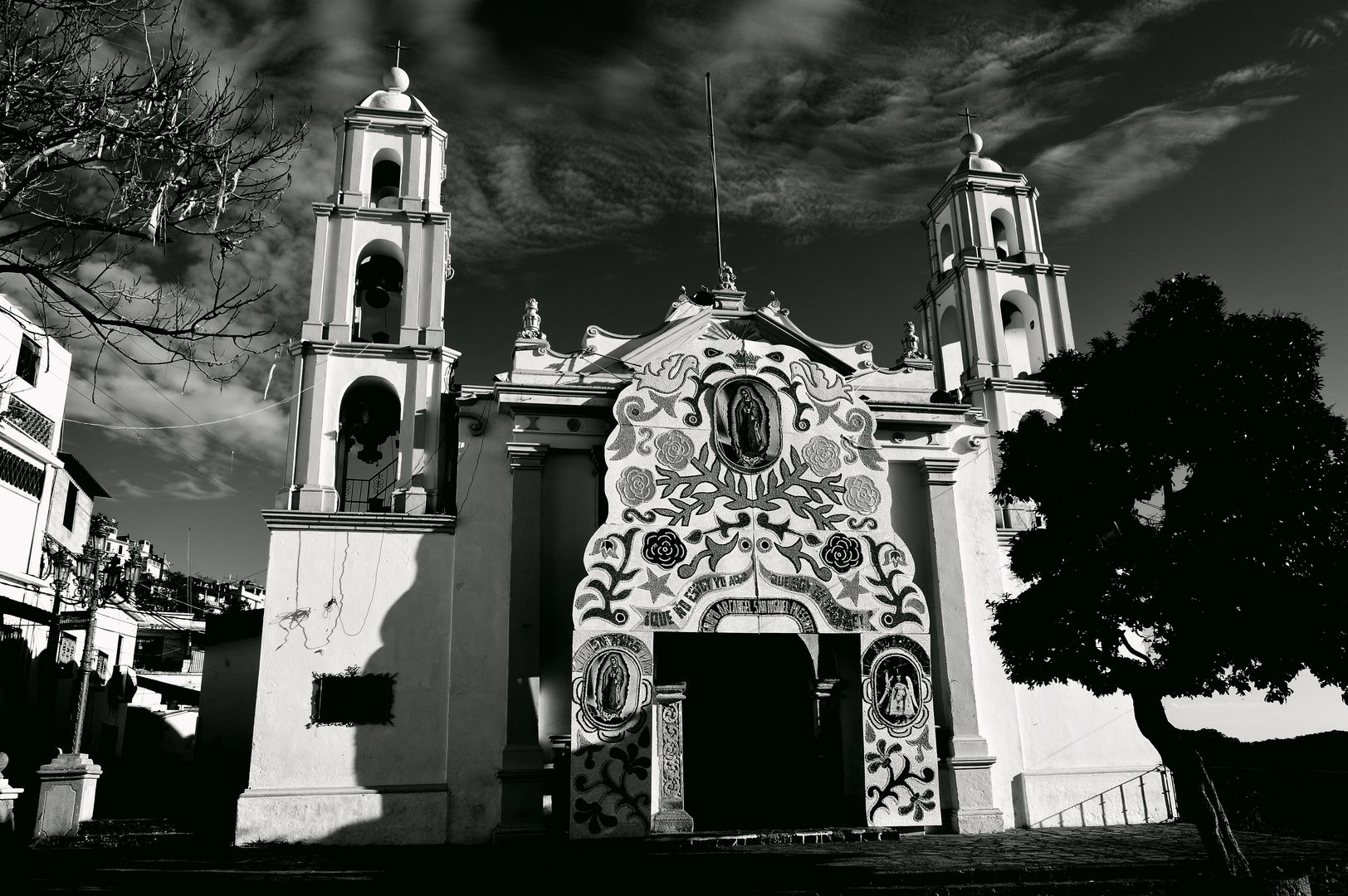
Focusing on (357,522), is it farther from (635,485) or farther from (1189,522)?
(1189,522)

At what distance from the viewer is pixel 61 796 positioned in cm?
1412

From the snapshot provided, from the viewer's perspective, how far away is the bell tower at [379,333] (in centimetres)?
1633

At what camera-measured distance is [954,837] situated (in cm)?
1441

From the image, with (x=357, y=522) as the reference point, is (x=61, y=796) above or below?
below

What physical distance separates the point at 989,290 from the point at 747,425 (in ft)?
26.5

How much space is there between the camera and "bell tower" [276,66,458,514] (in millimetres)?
16328

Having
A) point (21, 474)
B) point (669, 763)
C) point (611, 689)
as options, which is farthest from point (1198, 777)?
point (21, 474)

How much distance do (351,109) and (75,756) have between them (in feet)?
41.1

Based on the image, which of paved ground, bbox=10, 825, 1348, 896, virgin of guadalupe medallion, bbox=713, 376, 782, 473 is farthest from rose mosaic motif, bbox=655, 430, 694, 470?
paved ground, bbox=10, 825, 1348, 896

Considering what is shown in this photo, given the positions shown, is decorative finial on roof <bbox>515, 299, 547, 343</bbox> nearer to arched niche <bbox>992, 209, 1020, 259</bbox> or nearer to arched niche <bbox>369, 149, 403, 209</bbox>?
arched niche <bbox>369, 149, 403, 209</bbox>

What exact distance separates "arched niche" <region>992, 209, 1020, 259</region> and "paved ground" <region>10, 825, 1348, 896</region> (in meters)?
12.3

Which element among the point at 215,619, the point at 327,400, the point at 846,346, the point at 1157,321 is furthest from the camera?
the point at 215,619

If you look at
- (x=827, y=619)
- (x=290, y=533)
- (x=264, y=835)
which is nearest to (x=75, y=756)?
(x=264, y=835)

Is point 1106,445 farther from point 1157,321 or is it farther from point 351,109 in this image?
point 351,109
